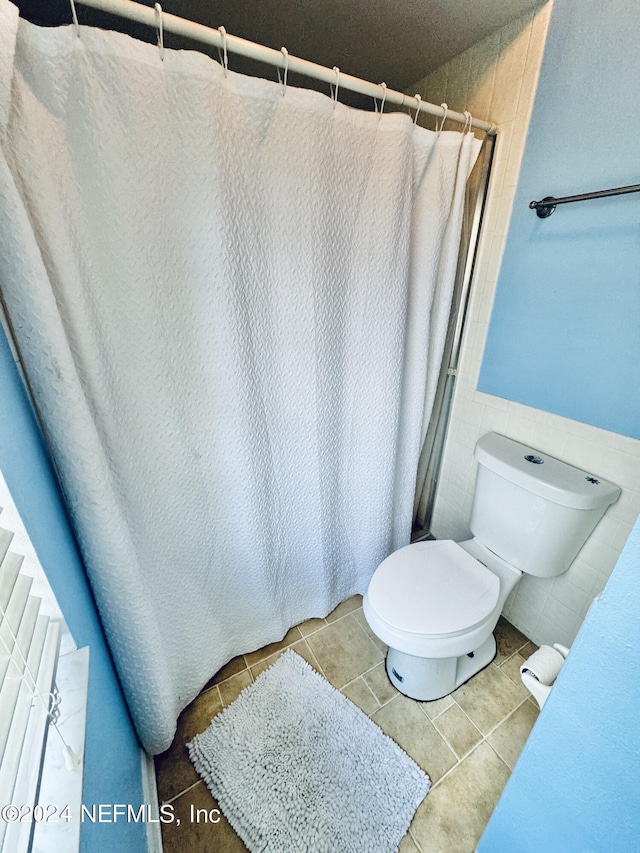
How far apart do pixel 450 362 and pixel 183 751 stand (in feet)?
5.32

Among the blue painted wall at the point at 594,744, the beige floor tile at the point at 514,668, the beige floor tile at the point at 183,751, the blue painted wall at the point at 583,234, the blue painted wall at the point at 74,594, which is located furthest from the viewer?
the beige floor tile at the point at 514,668

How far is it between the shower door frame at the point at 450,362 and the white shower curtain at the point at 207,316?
0.16 m

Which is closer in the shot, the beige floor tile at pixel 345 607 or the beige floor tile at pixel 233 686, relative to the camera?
the beige floor tile at pixel 233 686

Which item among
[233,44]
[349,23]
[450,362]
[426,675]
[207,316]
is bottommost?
[426,675]

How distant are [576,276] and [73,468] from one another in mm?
1375

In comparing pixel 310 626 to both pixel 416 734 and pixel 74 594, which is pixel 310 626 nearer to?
pixel 416 734

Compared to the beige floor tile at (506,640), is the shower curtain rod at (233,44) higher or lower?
higher

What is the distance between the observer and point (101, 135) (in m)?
0.69

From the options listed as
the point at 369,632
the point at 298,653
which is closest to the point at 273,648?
the point at 298,653

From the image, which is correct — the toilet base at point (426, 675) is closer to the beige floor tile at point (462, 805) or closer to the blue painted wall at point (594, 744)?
the beige floor tile at point (462, 805)

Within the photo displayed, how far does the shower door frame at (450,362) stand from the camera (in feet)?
4.15

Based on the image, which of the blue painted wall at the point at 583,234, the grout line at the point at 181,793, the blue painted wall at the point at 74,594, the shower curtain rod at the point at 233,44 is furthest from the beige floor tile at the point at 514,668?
the shower curtain rod at the point at 233,44

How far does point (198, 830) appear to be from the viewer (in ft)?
3.09

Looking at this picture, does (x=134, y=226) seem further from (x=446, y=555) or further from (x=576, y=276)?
(x=446, y=555)
